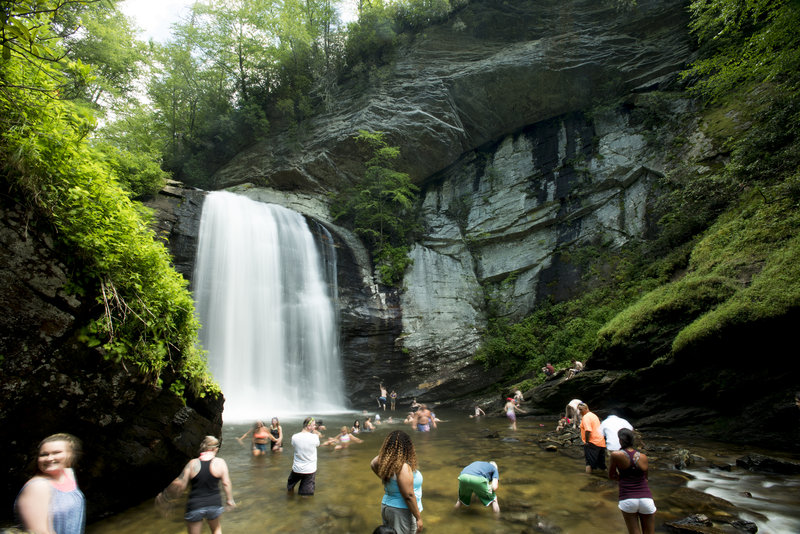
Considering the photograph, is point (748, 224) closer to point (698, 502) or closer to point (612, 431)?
point (612, 431)

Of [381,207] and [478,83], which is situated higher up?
[478,83]

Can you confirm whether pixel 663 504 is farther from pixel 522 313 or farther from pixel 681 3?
pixel 681 3

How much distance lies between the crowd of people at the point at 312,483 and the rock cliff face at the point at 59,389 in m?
0.74

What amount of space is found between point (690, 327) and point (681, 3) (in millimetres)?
19904

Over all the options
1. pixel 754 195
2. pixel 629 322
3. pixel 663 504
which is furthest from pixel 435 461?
pixel 754 195

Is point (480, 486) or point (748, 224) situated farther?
point (748, 224)

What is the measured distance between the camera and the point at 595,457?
6457 mm

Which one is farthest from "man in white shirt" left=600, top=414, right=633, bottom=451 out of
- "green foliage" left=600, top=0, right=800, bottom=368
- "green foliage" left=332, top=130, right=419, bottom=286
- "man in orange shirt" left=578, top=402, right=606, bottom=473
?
"green foliage" left=332, top=130, right=419, bottom=286

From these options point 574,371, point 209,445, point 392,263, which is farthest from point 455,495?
point 392,263

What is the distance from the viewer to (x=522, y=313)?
1944cm

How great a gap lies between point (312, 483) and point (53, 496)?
3868mm

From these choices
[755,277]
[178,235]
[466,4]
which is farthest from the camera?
[466,4]

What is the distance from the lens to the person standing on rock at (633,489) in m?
3.71

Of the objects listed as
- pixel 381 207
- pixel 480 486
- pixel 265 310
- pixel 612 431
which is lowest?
pixel 480 486
